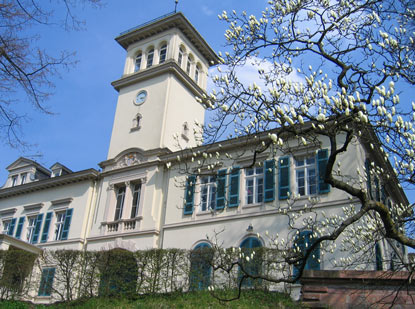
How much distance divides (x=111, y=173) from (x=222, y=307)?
41.6ft

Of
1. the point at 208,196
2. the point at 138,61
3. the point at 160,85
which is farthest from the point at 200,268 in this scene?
the point at 138,61

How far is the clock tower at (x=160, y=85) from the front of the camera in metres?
23.8

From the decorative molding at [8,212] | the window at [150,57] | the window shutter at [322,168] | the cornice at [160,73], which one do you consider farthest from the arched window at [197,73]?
the decorative molding at [8,212]

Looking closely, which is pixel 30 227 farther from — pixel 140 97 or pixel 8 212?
pixel 140 97

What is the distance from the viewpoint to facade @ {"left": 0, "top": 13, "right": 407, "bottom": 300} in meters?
17.8

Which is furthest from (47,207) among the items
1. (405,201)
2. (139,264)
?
(405,201)

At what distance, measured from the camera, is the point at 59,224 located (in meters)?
24.5

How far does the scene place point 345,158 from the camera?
1714cm

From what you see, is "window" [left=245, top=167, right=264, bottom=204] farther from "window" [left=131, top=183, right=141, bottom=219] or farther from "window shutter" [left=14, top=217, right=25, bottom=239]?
"window shutter" [left=14, top=217, right=25, bottom=239]

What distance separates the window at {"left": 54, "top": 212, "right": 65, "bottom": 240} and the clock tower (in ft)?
14.4

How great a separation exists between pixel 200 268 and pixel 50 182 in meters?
13.4

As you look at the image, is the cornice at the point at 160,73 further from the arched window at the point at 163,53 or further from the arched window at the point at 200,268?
the arched window at the point at 200,268

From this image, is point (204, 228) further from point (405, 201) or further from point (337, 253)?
point (405, 201)

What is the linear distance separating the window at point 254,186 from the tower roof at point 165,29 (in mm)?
9063
